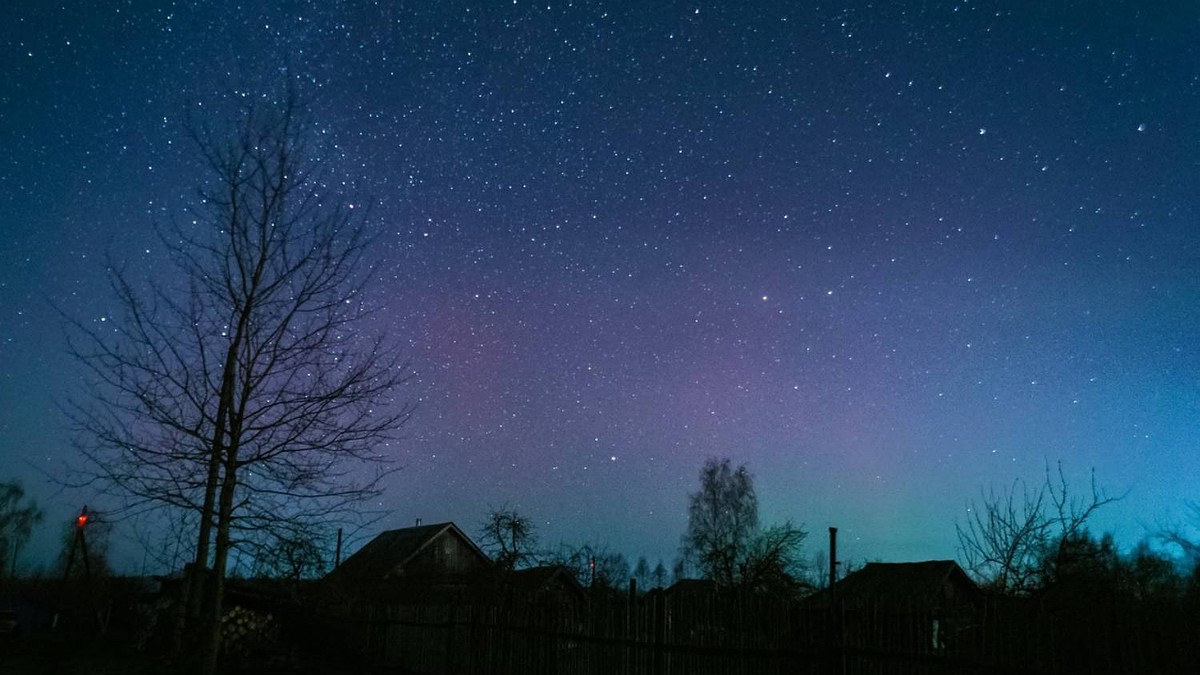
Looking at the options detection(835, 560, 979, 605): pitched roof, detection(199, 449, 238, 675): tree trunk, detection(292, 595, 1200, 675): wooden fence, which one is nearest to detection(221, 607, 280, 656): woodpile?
detection(292, 595, 1200, 675): wooden fence

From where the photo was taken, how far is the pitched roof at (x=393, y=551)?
39938 mm

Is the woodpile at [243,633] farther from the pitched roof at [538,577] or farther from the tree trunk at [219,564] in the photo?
the tree trunk at [219,564]

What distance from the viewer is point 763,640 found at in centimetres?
1092

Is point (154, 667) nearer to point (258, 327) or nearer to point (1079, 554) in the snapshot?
point (258, 327)

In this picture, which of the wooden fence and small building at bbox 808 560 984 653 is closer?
the wooden fence

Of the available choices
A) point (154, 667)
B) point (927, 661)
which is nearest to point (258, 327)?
point (927, 661)

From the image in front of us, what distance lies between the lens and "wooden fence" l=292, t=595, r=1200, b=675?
7246mm

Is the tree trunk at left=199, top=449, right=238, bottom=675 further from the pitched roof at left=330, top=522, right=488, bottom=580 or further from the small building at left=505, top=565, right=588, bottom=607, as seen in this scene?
the pitched roof at left=330, top=522, right=488, bottom=580

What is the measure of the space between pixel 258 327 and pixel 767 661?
7089 mm

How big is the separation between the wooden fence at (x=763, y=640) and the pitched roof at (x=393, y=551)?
782 inches

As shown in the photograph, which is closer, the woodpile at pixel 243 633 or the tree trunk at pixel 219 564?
the tree trunk at pixel 219 564

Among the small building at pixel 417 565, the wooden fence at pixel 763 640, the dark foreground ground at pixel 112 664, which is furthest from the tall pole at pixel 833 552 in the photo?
the small building at pixel 417 565

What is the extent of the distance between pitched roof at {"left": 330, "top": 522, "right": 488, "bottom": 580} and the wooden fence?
1986 centimetres

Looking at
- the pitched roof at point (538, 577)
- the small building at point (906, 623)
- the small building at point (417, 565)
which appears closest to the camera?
the small building at point (906, 623)
